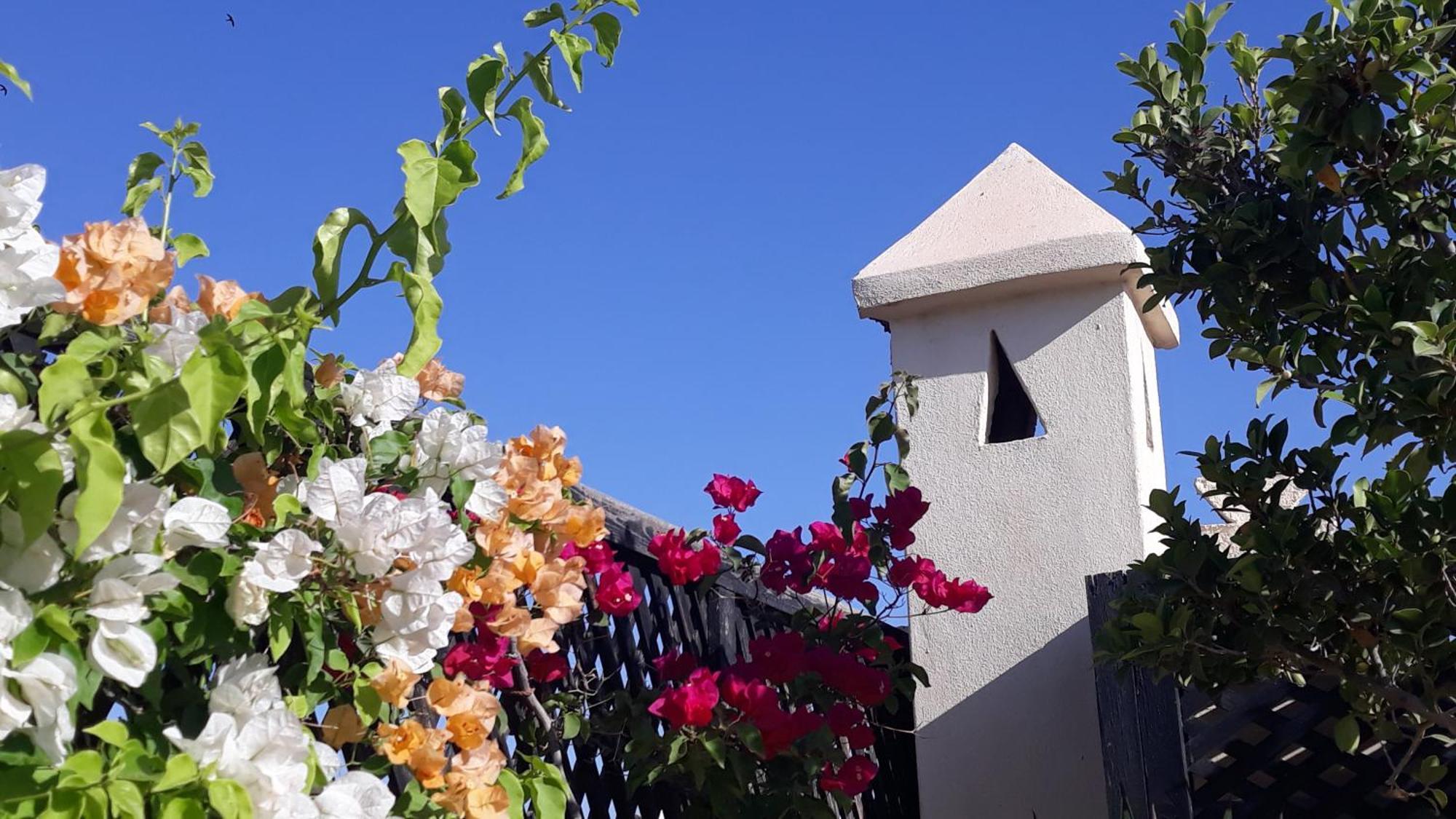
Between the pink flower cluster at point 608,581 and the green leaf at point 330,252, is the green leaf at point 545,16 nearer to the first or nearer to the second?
the green leaf at point 330,252

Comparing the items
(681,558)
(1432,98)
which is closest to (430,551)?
(681,558)

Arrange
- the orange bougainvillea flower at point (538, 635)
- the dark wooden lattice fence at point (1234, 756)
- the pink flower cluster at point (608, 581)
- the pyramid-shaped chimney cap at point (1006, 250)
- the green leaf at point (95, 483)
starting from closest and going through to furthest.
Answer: the green leaf at point (95, 483)
the orange bougainvillea flower at point (538, 635)
the pink flower cluster at point (608, 581)
the dark wooden lattice fence at point (1234, 756)
the pyramid-shaped chimney cap at point (1006, 250)

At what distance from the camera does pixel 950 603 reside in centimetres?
290

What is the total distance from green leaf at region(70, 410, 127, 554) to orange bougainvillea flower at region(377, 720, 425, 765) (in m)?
0.63

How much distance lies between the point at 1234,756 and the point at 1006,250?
1492 mm

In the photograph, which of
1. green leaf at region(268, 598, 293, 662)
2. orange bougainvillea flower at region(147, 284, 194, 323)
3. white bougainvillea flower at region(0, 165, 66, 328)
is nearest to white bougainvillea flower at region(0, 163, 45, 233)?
white bougainvillea flower at region(0, 165, 66, 328)

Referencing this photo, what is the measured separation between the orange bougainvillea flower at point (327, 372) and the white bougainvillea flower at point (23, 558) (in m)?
0.48

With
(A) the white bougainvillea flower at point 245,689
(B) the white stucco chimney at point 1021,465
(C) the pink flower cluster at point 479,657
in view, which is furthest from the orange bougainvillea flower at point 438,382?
(B) the white stucco chimney at point 1021,465

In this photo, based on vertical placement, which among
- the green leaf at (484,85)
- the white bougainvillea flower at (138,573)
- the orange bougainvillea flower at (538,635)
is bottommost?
the orange bougainvillea flower at (538,635)

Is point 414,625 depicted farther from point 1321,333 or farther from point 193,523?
point 1321,333

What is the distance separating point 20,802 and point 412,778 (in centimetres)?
73

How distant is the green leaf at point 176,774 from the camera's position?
3.45 ft

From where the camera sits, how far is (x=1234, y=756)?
3.08 meters

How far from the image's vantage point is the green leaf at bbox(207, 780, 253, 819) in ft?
3.47
